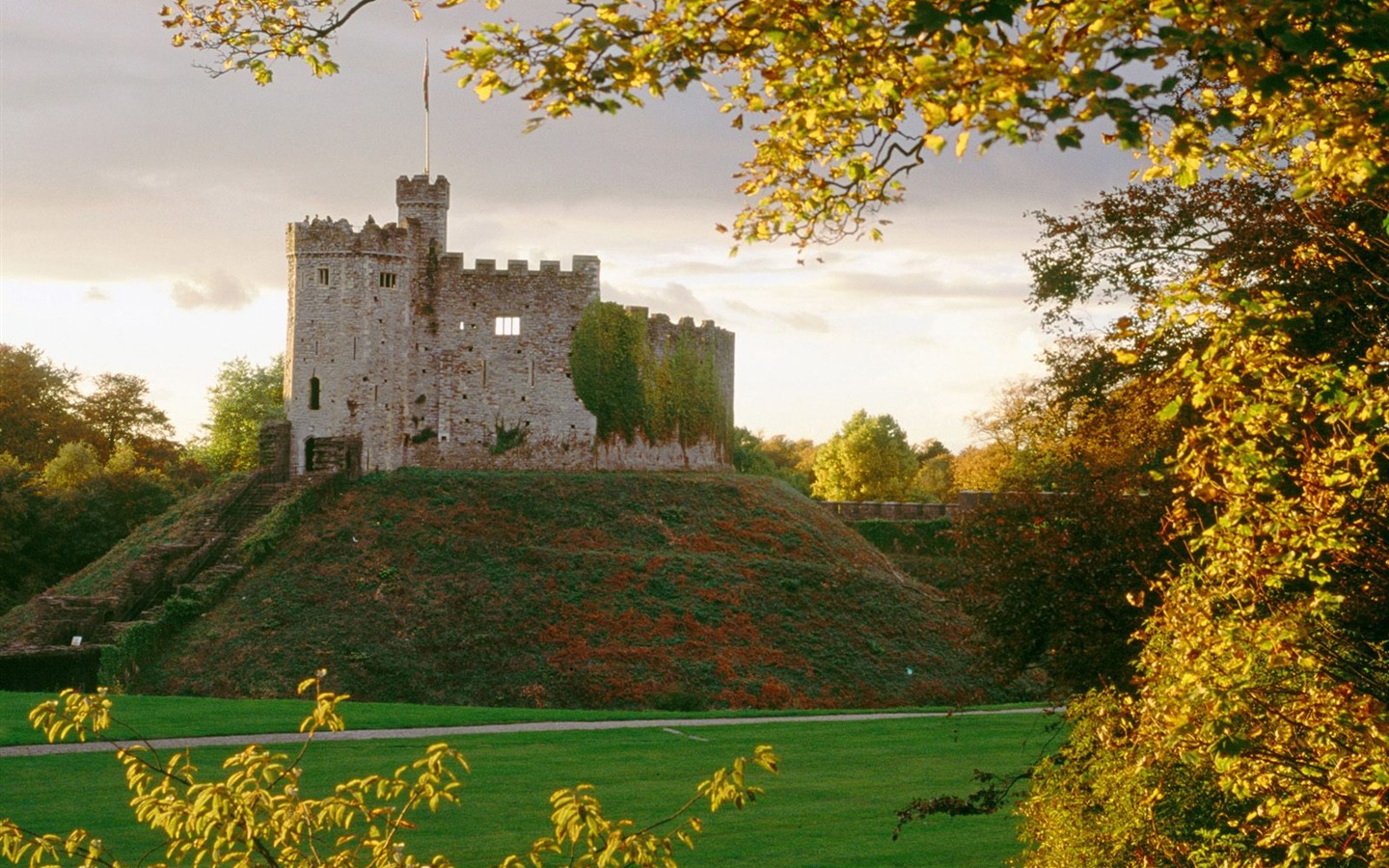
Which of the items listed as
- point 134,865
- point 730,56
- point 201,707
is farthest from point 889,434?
point 730,56

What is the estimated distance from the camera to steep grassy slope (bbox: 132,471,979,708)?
35.3 m

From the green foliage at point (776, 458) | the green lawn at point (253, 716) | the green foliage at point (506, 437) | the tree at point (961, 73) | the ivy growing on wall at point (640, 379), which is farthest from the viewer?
the green foliage at point (776, 458)

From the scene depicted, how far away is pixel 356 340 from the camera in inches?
1844

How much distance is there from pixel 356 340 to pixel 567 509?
883 cm

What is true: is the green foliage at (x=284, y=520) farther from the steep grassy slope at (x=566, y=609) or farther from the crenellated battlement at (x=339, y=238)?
the crenellated battlement at (x=339, y=238)

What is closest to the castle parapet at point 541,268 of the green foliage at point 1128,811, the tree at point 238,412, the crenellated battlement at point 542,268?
the crenellated battlement at point 542,268

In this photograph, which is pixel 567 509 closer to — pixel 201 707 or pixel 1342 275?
pixel 201 707

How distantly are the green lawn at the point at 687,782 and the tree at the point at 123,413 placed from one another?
153 feet

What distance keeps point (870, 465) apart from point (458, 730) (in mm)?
60544

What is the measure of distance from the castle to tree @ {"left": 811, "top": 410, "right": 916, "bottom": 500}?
31.0 metres

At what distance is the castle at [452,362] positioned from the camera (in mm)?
46719

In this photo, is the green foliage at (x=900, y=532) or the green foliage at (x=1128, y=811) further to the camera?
the green foliage at (x=900, y=532)

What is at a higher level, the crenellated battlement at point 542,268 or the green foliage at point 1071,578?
the crenellated battlement at point 542,268

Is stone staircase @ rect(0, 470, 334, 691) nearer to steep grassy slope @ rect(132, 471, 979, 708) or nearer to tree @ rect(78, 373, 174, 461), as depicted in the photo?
steep grassy slope @ rect(132, 471, 979, 708)
